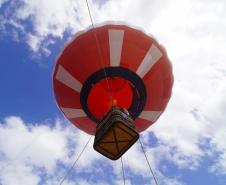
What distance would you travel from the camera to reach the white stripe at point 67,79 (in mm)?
6812

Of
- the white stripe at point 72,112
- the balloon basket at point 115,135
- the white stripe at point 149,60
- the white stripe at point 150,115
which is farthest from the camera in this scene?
the white stripe at point 150,115

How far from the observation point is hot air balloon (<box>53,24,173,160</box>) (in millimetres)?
6609

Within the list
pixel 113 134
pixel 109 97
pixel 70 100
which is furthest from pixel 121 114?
pixel 70 100

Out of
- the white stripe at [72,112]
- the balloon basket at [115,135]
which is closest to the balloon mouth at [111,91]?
the white stripe at [72,112]

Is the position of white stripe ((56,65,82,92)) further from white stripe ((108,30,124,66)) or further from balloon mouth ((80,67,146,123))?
white stripe ((108,30,124,66))

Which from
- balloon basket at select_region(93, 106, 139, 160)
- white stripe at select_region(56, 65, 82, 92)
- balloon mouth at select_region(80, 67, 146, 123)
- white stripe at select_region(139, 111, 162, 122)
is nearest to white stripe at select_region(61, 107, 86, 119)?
balloon mouth at select_region(80, 67, 146, 123)

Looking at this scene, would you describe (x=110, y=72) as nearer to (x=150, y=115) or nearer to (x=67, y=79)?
(x=67, y=79)

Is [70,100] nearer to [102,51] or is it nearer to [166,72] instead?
[102,51]

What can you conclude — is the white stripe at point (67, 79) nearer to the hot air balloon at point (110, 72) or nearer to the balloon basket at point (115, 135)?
the hot air balloon at point (110, 72)

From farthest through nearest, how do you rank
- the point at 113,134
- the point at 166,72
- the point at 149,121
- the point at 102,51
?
the point at 149,121
the point at 166,72
the point at 102,51
the point at 113,134

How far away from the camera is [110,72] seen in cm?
661

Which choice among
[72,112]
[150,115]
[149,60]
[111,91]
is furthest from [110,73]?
[150,115]

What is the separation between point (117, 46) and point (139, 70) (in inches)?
23.7

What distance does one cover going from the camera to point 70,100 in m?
7.04
